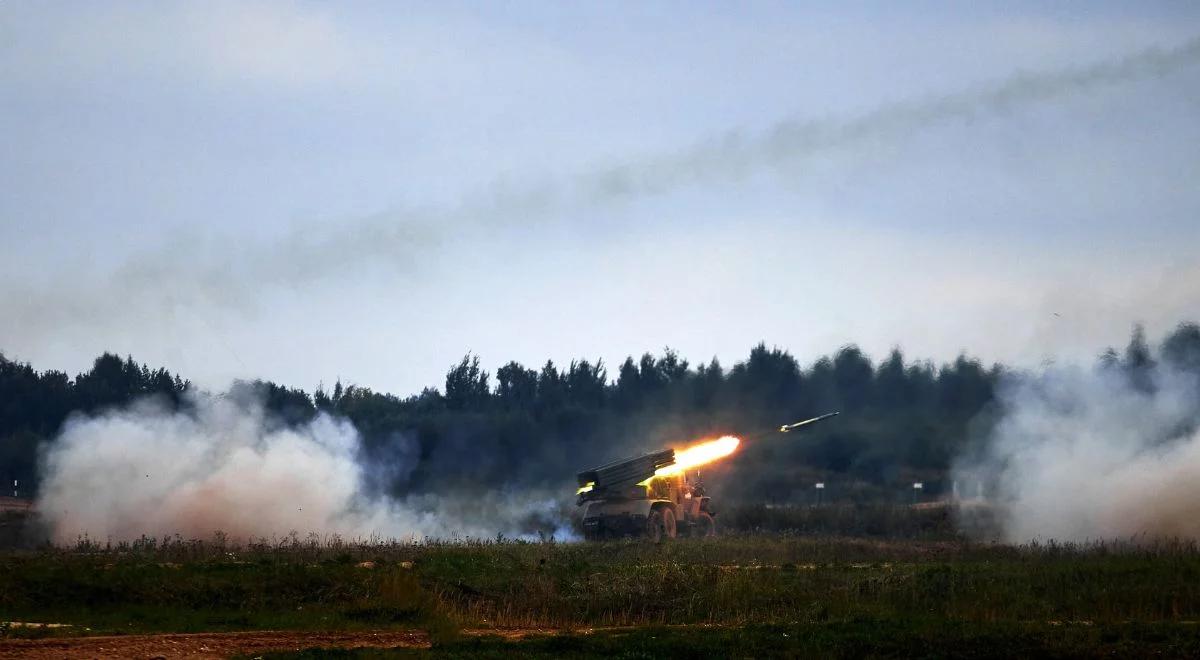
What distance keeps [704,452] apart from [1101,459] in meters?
14.9

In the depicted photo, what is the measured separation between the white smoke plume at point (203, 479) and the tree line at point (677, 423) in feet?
9.33

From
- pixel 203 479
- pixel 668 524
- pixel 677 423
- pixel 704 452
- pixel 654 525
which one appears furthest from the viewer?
pixel 677 423

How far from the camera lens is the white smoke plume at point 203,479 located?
178ft

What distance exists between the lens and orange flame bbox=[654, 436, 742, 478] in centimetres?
5953

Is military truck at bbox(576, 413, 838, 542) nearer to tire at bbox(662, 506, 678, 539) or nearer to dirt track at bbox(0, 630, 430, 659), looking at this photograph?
tire at bbox(662, 506, 678, 539)

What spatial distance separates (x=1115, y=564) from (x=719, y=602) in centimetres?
1107

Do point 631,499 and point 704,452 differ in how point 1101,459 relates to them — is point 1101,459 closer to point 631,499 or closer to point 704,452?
Result: point 704,452

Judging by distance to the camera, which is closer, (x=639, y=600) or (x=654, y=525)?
(x=639, y=600)

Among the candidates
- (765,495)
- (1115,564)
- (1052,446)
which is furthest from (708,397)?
(1115,564)

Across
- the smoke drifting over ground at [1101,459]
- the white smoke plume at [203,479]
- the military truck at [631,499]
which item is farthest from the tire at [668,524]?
the smoke drifting over ground at [1101,459]

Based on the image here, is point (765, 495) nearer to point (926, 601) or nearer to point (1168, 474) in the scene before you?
point (1168, 474)

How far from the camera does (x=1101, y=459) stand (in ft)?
182

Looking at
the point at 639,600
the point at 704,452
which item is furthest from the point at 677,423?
the point at 639,600

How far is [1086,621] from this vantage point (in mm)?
31328
